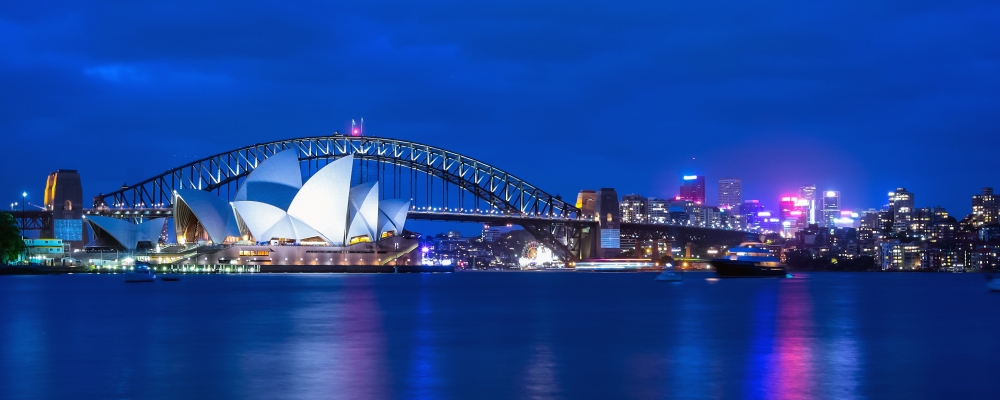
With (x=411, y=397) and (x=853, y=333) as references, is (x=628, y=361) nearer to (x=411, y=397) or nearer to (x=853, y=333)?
(x=411, y=397)

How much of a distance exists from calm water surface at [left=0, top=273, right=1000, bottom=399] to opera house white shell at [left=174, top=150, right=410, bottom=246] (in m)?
51.1

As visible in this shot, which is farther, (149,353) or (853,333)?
(853,333)

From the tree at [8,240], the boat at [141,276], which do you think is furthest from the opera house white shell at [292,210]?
the boat at [141,276]

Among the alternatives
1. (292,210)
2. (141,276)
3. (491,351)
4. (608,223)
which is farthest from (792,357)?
(608,223)

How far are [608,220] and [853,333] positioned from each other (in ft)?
333

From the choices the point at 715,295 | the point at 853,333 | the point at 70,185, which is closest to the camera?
the point at 853,333

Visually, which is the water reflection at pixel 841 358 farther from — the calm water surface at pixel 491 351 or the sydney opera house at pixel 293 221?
the sydney opera house at pixel 293 221

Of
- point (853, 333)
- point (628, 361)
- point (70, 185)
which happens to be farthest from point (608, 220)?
point (628, 361)

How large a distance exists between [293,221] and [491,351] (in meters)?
75.2

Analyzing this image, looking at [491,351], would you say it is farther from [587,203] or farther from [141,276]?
[587,203]

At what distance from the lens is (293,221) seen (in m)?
98.2

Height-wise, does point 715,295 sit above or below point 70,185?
below

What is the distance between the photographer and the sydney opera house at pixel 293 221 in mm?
96312

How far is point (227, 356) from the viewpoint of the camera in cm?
2364
